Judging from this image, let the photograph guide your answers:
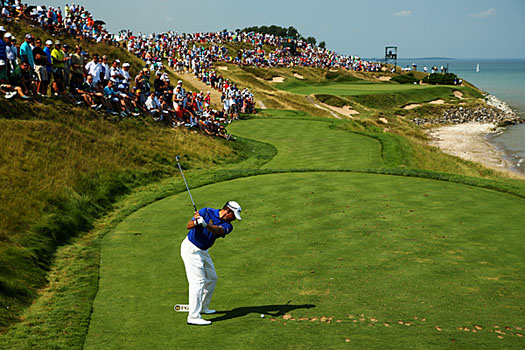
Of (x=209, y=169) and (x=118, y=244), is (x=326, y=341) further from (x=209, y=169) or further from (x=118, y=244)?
(x=209, y=169)

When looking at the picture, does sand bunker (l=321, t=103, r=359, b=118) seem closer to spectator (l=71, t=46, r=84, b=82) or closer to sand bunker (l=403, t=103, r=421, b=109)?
sand bunker (l=403, t=103, r=421, b=109)

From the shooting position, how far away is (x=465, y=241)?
38.0 feet

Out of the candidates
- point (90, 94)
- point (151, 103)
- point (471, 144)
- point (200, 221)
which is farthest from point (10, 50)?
point (471, 144)

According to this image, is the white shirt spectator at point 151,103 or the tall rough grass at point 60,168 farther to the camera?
the white shirt spectator at point 151,103

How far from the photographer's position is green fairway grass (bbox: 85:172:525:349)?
24.9 ft

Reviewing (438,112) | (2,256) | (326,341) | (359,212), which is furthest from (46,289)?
(438,112)

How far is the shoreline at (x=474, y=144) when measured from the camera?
3981 centimetres

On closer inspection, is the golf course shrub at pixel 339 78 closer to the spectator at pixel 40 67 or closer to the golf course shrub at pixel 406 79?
the golf course shrub at pixel 406 79

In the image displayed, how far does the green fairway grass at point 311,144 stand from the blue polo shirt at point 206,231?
1517 centimetres

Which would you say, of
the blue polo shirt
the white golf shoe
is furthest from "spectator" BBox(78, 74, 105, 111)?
the white golf shoe

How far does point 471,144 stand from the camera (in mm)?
50969

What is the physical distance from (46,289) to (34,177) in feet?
23.1

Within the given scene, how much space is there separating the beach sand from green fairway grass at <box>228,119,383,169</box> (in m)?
12.2

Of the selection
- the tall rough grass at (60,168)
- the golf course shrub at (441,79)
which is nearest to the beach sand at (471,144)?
the tall rough grass at (60,168)
